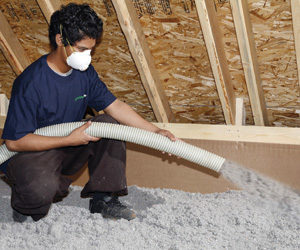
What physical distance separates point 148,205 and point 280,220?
27.4 inches

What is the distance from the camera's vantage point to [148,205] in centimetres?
244

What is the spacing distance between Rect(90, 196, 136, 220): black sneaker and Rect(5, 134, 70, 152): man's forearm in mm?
423

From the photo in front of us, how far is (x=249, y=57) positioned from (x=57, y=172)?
1096 millimetres

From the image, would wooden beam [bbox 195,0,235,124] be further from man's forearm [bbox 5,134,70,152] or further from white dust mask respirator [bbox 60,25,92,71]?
man's forearm [bbox 5,134,70,152]

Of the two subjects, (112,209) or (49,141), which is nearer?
(49,141)

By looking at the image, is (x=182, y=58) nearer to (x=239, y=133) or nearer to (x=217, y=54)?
(x=217, y=54)

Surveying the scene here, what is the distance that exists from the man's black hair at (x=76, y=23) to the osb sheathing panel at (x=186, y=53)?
0.39 m

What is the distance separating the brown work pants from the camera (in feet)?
6.73

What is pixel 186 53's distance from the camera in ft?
7.98

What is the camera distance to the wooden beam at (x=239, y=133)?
90.5 inches

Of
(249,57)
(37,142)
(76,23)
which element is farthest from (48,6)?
(249,57)

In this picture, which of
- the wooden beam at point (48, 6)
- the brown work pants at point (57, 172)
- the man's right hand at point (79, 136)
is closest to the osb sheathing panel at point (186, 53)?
the wooden beam at point (48, 6)

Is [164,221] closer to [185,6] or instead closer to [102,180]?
[102,180]

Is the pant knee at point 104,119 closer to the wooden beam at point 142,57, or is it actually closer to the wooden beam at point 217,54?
the wooden beam at point 142,57
